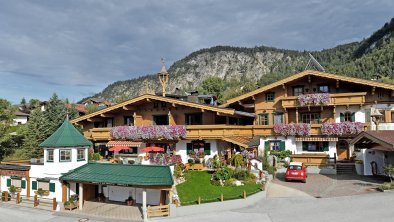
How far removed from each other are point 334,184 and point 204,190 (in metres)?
11.3

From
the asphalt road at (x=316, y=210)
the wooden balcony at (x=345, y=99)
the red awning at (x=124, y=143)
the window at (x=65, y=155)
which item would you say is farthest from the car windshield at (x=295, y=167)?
the window at (x=65, y=155)

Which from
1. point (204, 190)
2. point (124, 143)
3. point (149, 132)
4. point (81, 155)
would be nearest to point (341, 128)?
point (204, 190)

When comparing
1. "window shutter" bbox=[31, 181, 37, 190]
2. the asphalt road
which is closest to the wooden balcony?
the asphalt road

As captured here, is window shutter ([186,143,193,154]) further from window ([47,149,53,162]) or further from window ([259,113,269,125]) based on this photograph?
window ([47,149,53,162])

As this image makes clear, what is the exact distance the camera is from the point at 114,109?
124 feet

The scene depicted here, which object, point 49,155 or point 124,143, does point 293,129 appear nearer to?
point 124,143

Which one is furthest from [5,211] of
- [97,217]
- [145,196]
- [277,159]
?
[277,159]

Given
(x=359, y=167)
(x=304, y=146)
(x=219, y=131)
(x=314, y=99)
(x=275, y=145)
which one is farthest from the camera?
(x=275, y=145)

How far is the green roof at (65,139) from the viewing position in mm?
27000

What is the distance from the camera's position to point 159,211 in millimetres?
21734

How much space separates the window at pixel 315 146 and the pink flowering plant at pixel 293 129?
155 centimetres

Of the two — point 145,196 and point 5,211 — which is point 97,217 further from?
point 5,211

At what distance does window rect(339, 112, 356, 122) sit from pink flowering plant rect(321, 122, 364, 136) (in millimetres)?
1882

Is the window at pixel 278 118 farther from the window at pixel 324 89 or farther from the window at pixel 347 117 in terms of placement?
the window at pixel 347 117
